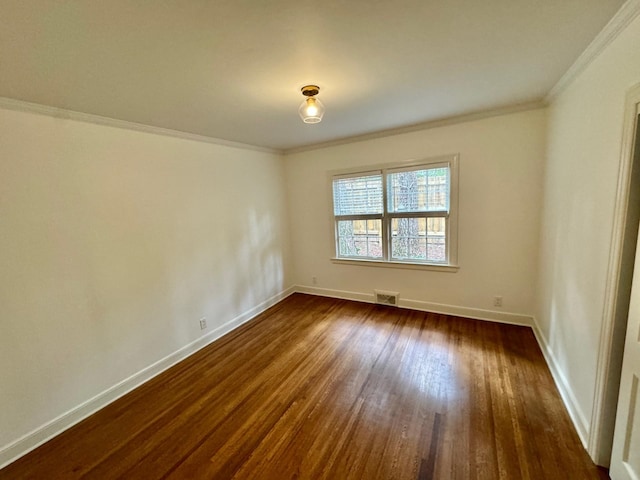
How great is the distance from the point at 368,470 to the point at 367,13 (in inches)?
94.1

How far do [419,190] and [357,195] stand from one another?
86cm

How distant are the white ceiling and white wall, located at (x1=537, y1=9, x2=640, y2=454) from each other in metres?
0.25

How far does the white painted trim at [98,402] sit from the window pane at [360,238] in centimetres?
187

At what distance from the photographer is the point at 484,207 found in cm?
309

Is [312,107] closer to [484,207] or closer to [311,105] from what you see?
[311,105]

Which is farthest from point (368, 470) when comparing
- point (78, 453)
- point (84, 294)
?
point (84, 294)

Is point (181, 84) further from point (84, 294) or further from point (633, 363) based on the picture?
point (633, 363)


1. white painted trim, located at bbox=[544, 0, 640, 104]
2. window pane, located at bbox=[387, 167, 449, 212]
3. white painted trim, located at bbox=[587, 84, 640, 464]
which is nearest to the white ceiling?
white painted trim, located at bbox=[544, 0, 640, 104]

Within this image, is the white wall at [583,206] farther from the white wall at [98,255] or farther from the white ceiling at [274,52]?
the white wall at [98,255]

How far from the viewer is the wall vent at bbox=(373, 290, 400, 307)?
381cm

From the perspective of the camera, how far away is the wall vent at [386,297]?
3814 millimetres

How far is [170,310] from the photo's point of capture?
276 cm

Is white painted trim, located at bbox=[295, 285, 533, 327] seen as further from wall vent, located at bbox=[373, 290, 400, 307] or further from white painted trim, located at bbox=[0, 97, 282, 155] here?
white painted trim, located at bbox=[0, 97, 282, 155]

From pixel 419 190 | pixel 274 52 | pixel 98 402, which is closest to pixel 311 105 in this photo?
pixel 274 52
